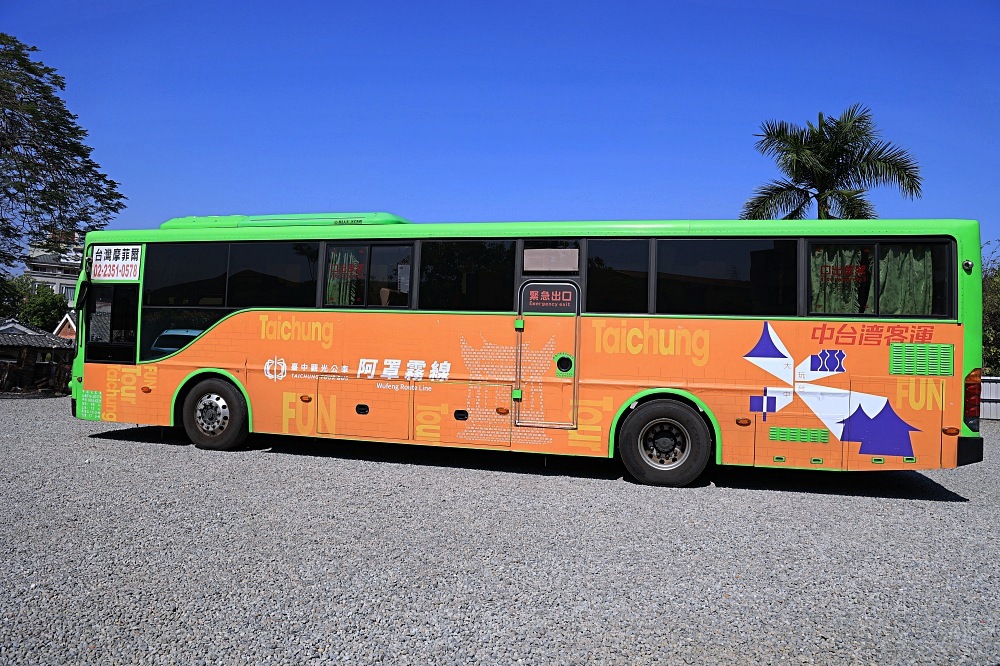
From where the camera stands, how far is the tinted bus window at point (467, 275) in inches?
329

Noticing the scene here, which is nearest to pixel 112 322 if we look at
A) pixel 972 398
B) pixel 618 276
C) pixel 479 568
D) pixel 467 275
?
pixel 467 275

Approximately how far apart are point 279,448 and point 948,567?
8.32 metres

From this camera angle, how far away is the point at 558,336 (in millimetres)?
8125

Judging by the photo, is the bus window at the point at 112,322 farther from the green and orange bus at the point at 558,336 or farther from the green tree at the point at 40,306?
the green tree at the point at 40,306

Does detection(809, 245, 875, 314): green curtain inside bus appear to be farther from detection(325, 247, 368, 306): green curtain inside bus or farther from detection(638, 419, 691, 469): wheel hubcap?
detection(325, 247, 368, 306): green curtain inside bus

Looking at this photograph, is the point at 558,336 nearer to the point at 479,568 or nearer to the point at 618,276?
the point at 618,276

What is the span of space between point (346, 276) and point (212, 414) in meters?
2.87

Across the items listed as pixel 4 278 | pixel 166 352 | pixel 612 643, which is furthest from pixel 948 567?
pixel 4 278

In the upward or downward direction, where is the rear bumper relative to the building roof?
downward

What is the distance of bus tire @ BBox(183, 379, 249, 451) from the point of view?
9.41 metres

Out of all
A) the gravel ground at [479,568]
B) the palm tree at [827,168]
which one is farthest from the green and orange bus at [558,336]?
the palm tree at [827,168]

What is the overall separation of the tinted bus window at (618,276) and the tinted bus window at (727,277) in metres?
0.20

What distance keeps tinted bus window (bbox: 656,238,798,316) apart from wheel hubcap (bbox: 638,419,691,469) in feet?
4.47

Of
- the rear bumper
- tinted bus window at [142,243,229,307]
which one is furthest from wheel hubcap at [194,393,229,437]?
the rear bumper
